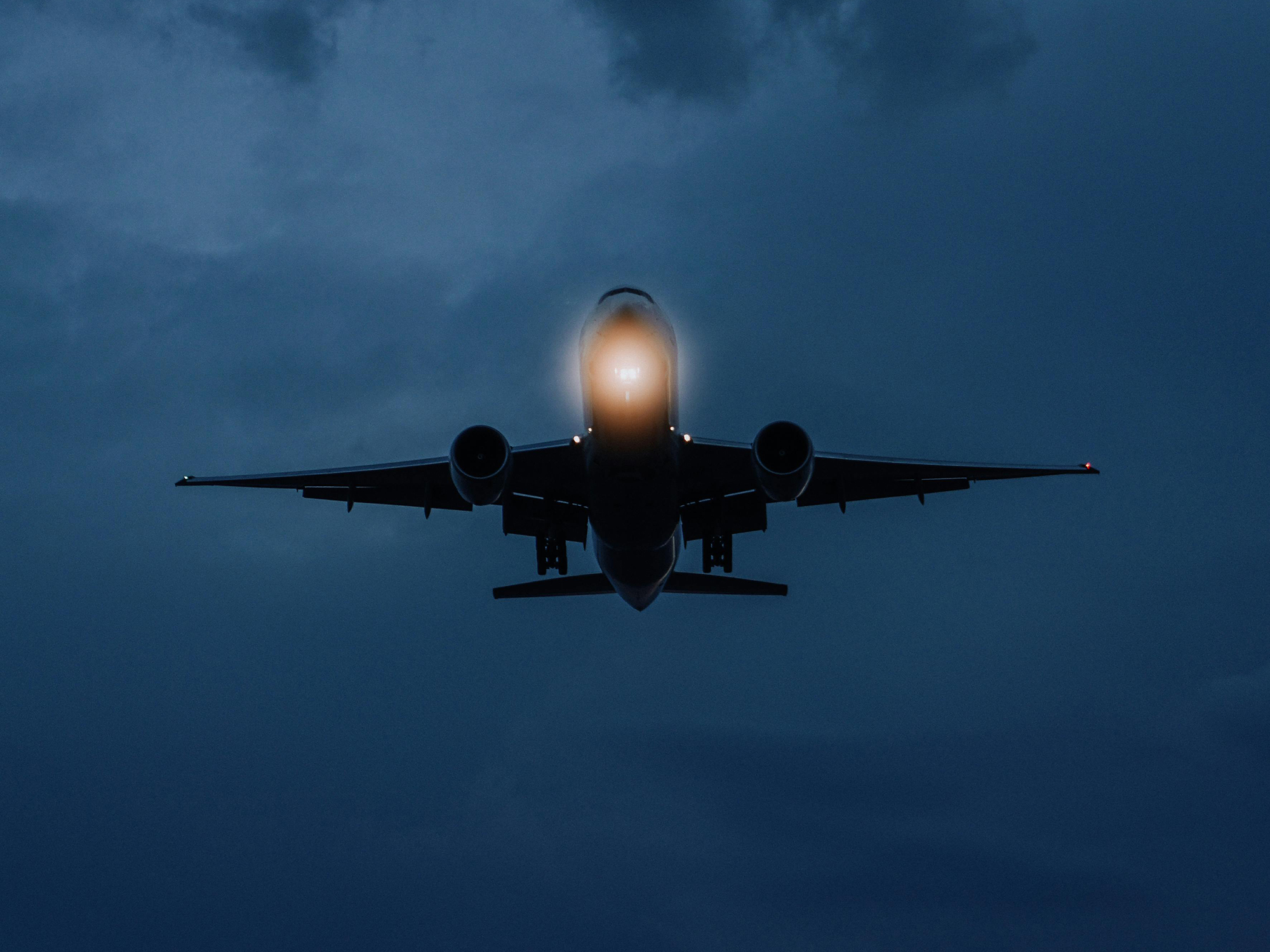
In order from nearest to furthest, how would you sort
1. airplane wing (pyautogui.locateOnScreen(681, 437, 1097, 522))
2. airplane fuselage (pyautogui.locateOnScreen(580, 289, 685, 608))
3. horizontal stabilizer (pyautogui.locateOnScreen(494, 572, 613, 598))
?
airplane fuselage (pyautogui.locateOnScreen(580, 289, 685, 608))
airplane wing (pyautogui.locateOnScreen(681, 437, 1097, 522))
horizontal stabilizer (pyautogui.locateOnScreen(494, 572, 613, 598))

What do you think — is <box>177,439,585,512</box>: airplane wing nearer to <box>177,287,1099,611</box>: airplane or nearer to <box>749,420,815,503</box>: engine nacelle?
<box>177,287,1099,611</box>: airplane

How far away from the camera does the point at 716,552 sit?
24.4m

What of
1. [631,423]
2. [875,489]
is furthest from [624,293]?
[875,489]

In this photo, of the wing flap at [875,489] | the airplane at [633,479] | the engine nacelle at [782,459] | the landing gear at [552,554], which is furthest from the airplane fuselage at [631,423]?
the wing flap at [875,489]

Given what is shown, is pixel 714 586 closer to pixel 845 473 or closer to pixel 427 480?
pixel 845 473

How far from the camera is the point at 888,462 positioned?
2167 cm

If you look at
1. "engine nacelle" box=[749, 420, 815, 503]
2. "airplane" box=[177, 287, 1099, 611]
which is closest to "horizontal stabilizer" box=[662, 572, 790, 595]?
"airplane" box=[177, 287, 1099, 611]

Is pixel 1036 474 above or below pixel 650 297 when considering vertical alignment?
below

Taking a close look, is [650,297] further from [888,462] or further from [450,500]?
[450,500]

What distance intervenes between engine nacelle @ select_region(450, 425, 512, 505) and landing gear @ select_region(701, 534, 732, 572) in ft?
25.5

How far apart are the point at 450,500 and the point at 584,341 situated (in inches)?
319

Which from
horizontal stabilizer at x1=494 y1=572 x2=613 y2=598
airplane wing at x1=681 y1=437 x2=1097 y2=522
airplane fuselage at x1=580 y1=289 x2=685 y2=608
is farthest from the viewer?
horizontal stabilizer at x1=494 y1=572 x2=613 y2=598

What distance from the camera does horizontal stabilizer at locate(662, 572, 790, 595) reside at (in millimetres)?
23781

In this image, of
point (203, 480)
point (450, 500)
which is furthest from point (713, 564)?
point (203, 480)
